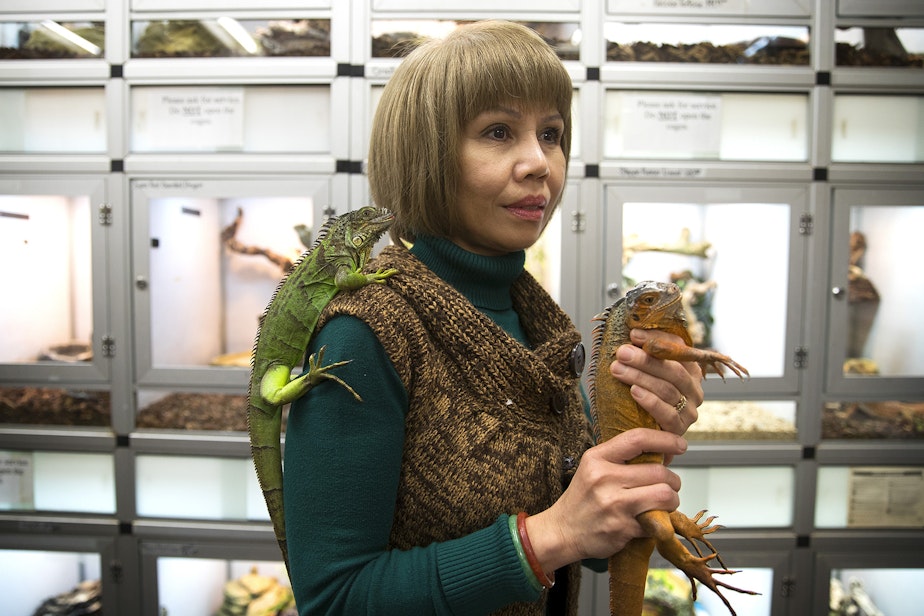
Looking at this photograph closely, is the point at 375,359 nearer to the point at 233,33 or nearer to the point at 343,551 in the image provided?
the point at 343,551

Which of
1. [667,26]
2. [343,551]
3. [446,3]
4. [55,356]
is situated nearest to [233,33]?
[446,3]

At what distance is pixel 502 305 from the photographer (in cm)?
109

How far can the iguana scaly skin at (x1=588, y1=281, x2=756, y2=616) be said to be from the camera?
31.3 inches

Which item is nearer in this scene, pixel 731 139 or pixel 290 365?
pixel 290 365

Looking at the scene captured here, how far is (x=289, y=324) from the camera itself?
3.24 feet

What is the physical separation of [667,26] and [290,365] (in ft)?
8.21

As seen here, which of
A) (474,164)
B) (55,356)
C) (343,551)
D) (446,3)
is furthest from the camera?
(55,356)

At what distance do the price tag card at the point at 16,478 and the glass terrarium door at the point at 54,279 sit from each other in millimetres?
398

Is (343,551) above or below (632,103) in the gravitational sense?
below

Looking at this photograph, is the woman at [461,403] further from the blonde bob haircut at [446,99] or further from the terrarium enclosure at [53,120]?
the terrarium enclosure at [53,120]

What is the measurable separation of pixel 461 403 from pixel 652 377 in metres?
0.29

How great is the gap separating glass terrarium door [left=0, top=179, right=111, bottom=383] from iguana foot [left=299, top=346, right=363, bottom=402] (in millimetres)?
2338

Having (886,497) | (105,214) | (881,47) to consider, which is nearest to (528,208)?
(105,214)

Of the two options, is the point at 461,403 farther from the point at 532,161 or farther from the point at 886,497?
the point at 886,497
